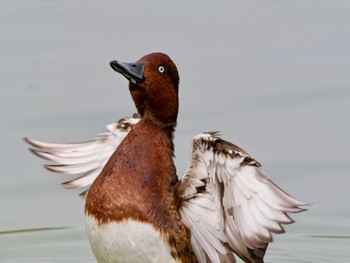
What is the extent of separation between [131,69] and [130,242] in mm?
1159

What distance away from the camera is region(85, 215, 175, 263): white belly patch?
8383 millimetres

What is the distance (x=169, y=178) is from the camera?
8719 mm

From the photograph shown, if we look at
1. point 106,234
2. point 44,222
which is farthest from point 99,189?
point 44,222

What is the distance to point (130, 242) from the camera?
8.38 m

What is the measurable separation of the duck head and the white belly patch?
84 centimetres

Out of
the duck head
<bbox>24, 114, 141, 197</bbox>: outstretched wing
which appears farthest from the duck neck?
<bbox>24, 114, 141, 197</bbox>: outstretched wing

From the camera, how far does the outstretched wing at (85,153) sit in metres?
9.58

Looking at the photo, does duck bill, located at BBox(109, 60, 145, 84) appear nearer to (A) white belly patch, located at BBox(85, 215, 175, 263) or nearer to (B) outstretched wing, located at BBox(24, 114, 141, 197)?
(B) outstretched wing, located at BBox(24, 114, 141, 197)

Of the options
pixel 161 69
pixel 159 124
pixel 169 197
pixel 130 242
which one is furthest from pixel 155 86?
pixel 130 242

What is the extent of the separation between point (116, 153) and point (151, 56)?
685mm

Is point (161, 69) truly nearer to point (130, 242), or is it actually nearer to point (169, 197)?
point (169, 197)

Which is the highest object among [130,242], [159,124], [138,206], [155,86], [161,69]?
[161,69]

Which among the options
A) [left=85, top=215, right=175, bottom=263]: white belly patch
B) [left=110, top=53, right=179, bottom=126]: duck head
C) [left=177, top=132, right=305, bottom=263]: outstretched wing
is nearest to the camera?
[left=177, top=132, right=305, bottom=263]: outstretched wing

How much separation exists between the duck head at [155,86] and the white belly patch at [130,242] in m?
0.84
